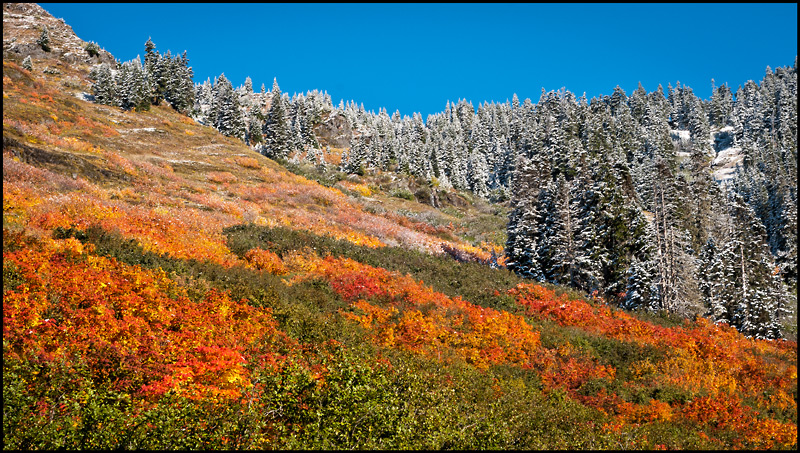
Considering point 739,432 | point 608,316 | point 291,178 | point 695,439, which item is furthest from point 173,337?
point 291,178

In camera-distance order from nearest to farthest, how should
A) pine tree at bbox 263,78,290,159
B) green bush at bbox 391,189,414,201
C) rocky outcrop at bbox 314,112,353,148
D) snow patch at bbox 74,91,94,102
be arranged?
snow patch at bbox 74,91,94,102 < green bush at bbox 391,189,414,201 < pine tree at bbox 263,78,290,159 < rocky outcrop at bbox 314,112,353,148

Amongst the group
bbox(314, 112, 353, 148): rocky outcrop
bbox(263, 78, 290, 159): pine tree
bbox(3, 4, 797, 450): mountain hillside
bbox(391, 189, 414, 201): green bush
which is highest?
bbox(314, 112, 353, 148): rocky outcrop

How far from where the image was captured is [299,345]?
14070mm

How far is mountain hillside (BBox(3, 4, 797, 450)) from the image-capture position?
8.94 m

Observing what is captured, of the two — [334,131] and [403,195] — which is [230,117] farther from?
[334,131]

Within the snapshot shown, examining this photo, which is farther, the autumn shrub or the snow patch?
the snow patch

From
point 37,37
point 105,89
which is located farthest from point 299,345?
point 37,37

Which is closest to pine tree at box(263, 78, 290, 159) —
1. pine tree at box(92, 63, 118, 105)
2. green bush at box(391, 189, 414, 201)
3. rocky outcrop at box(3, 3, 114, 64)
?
green bush at box(391, 189, 414, 201)

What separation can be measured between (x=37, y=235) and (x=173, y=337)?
917cm

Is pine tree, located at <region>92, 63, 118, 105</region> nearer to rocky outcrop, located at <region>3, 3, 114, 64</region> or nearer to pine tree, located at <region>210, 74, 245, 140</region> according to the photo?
pine tree, located at <region>210, 74, 245, 140</region>

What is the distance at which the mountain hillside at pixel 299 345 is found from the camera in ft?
29.3

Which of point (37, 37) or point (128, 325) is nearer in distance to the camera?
point (128, 325)

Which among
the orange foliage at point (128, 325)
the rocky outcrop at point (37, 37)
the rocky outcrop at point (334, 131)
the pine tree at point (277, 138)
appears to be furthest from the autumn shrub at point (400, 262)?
the rocky outcrop at point (334, 131)

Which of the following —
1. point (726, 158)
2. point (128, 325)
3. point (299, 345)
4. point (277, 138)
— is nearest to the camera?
point (128, 325)
